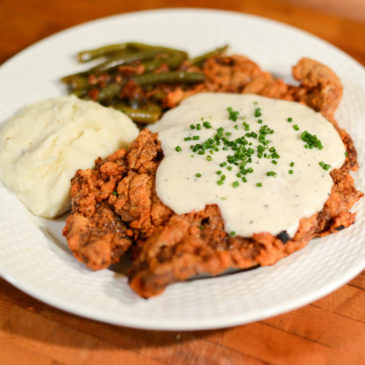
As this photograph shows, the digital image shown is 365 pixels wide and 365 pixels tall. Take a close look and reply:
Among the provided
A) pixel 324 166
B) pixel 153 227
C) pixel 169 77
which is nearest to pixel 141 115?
pixel 169 77

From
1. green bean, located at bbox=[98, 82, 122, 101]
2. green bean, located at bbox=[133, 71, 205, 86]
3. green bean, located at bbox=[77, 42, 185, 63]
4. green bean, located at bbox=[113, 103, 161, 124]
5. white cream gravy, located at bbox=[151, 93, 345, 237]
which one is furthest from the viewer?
green bean, located at bbox=[77, 42, 185, 63]

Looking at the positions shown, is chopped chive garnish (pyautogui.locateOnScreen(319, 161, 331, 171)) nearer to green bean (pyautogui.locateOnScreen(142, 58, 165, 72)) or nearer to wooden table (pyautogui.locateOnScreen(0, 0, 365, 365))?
wooden table (pyautogui.locateOnScreen(0, 0, 365, 365))

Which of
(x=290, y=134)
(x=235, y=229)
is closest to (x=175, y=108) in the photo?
(x=290, y=134)

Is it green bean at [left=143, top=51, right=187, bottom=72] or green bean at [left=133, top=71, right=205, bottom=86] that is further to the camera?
green bean at [left=143, top=51, right=187, bottom=72]

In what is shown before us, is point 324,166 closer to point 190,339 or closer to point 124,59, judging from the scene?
point 190,339

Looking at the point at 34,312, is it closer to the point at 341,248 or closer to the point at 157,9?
the point at 341,248

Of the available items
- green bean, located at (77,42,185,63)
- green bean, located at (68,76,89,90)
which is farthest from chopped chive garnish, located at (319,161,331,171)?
green bean, located at (68,76,89,90)

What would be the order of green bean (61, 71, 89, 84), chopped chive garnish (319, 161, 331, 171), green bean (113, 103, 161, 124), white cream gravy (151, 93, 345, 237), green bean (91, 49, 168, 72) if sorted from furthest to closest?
green bean (91, 49, 168, 72), green bean (61, 71, 89, 84), green bean (113, 103, 161, 124), chopped chive garnish (319, 161, 331, 171), white cream gravy (151, 93, 345, 237)

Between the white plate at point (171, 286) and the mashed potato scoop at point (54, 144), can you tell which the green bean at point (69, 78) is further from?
the mashed potato scoop at point (54, 144)
